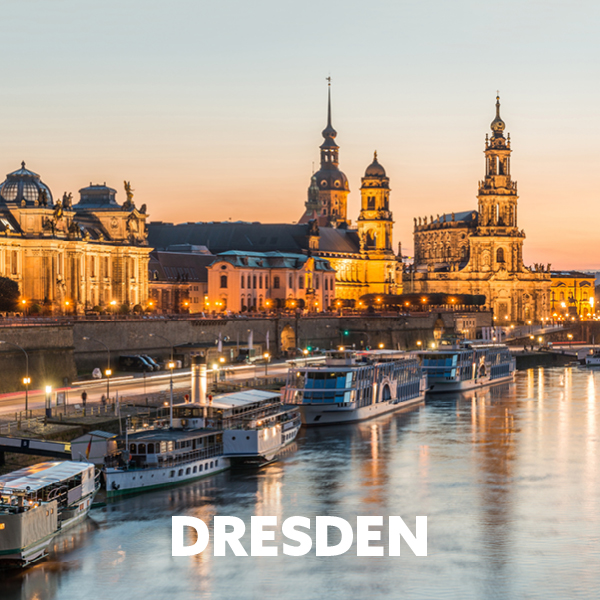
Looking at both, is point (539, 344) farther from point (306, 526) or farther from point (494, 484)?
point (306, 526)

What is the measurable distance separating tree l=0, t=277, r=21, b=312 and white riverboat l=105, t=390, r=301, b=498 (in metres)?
37.8

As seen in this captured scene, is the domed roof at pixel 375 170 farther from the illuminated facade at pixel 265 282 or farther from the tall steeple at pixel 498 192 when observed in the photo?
the illuminated facade at pixel 265 282

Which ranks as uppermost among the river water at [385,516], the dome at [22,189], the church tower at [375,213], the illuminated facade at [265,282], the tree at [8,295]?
the church tower at [375,213]

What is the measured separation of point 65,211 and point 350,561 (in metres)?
79.4

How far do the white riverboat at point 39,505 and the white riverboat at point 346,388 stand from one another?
28.6 meters

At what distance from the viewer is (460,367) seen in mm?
103688

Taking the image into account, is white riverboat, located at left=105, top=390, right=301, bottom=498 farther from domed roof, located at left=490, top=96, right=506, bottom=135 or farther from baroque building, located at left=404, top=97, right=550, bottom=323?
domed roof, located at left=490, top=96, right=506, bottom=135

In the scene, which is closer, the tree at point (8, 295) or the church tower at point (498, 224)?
the tree at point (8, 295)

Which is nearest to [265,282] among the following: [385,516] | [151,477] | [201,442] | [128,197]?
[128,197]

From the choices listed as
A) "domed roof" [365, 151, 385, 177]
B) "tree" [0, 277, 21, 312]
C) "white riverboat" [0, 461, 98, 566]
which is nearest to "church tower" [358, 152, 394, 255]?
"domed roof" [365, 151, 385, 177]

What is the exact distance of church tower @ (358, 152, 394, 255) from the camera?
19125 cm

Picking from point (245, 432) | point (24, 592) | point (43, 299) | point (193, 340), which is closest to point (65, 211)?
point (43, 299)

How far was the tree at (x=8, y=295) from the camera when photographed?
93250 mm

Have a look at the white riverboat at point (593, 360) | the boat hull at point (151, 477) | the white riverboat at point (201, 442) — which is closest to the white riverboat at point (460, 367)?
the white riverboat at point (593, 360)
